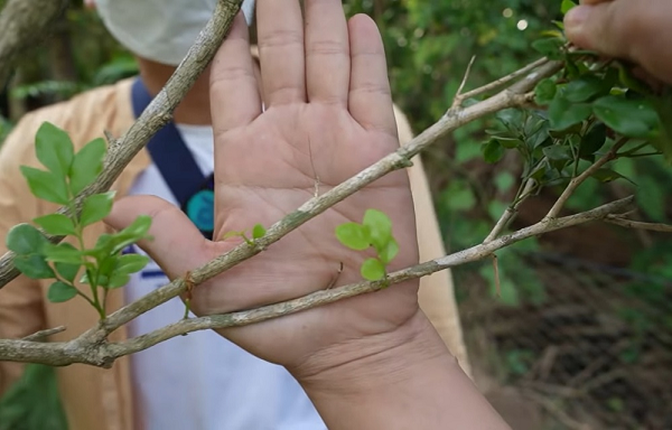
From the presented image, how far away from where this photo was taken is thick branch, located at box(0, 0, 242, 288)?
51 cm

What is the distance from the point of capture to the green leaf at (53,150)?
0.42 meters

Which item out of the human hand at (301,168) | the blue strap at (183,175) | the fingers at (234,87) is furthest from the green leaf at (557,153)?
the blue strap at (183,175)

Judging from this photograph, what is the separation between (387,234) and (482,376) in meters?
2.12

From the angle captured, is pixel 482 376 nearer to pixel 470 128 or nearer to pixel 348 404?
pixel 470 128

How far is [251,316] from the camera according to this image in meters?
0.56

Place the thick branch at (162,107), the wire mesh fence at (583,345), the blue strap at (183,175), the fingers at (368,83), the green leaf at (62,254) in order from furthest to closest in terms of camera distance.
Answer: the wire mesh fence at (583,345)
the blue strap at (183,175)
the fingers at (368,83)
the thick branch at (162,107)
the green leaf at (62,254)

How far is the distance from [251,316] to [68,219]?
19cm

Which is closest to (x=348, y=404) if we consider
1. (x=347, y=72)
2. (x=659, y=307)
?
(x=347, y=72)

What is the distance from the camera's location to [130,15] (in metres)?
1.10

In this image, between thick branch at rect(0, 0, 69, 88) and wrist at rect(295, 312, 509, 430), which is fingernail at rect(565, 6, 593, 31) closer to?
wrist at rect(295, 312, 509, 430)

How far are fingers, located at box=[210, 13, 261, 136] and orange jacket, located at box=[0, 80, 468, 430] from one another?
0.50 metres

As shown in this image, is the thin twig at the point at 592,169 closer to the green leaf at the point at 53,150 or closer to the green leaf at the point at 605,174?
the green leaf at the point at 605,174

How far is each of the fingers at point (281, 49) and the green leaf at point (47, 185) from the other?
25 centimetres

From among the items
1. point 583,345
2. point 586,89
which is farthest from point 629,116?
point 583,345
